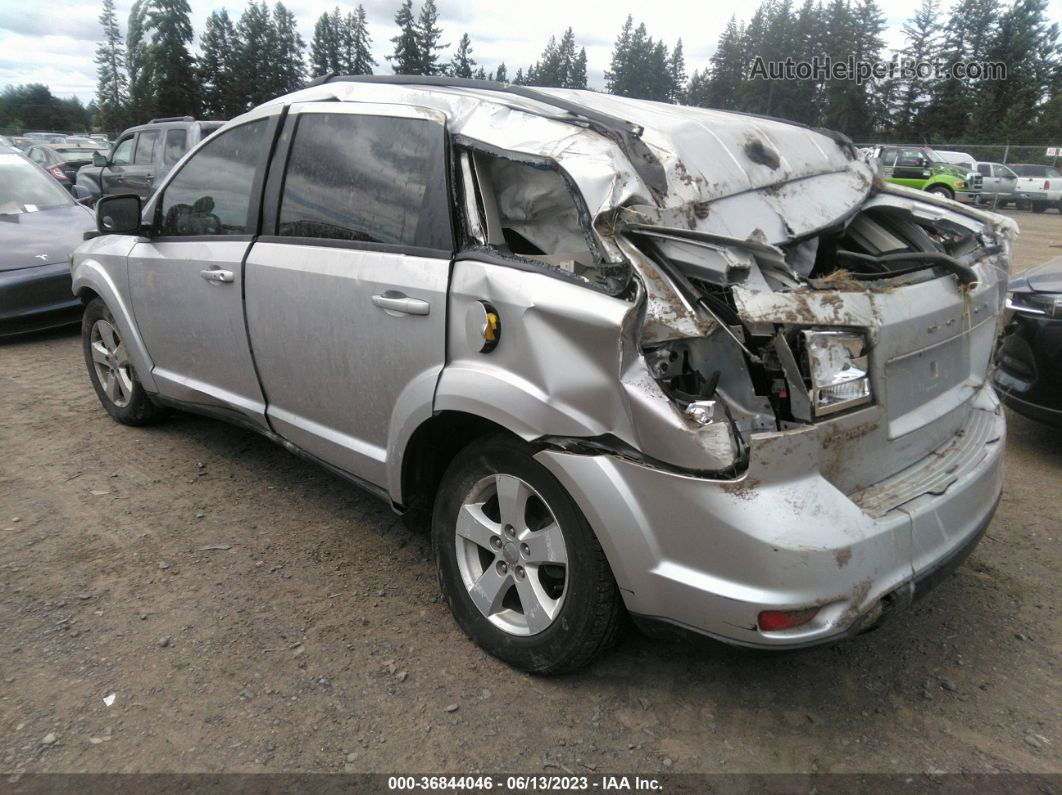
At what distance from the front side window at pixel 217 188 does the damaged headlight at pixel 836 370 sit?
245 cm

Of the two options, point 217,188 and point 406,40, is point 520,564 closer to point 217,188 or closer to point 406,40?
point 217,188

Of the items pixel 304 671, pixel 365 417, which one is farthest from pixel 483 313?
pixel 304 671

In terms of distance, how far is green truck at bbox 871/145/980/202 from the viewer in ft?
81.3

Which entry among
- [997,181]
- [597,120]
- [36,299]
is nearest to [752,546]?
[597,120]

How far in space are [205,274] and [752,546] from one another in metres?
2.74

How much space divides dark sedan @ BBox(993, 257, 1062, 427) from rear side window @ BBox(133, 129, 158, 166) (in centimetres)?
1224

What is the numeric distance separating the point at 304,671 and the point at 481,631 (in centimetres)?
60

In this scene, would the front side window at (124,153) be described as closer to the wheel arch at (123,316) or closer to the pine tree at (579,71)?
the wheel arch at (123,316)

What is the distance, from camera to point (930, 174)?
83.7 feet

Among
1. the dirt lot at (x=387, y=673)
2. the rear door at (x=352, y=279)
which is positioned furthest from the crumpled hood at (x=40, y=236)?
the rear door at (x=352, y=279)

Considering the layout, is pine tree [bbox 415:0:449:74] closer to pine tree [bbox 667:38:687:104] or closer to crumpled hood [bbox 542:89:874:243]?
pine tree [bbox 667:38:687:104]

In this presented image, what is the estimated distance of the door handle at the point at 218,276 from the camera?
349 centimetres

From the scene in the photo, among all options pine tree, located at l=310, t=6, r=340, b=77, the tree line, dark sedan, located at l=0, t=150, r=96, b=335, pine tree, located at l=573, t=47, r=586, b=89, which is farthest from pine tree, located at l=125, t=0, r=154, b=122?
dark sedan, located at l=0, t=150, r=96, b=335
